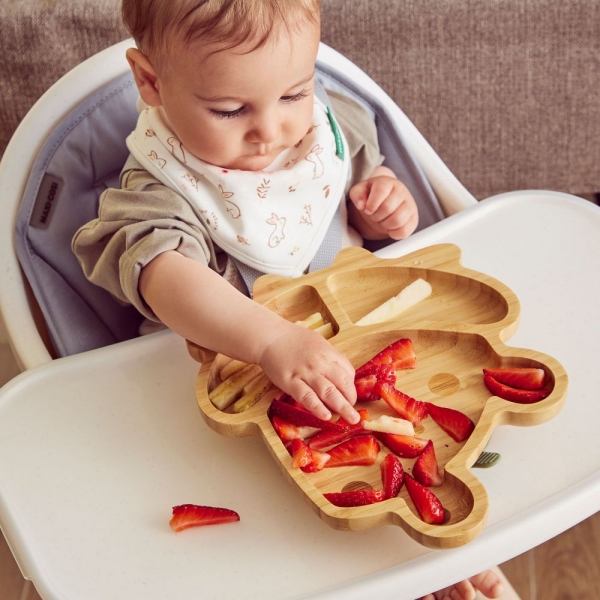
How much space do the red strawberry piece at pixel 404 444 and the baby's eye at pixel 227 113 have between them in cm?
38

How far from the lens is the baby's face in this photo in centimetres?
84

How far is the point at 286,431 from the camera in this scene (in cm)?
76

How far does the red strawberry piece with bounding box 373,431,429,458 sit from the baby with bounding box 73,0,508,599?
41 mm

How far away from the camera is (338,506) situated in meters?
0.70

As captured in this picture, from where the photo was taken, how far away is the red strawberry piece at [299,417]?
0.76 m

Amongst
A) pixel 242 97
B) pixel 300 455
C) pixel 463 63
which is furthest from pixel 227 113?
pixel 463 63

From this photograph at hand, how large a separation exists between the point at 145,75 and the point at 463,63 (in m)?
0.96

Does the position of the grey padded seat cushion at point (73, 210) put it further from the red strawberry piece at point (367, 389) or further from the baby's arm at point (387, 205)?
the red strawberry piece at point (367, 389)

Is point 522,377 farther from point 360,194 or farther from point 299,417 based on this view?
point 360,194

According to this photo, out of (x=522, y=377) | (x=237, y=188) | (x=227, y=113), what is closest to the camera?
(x=522, y=377)

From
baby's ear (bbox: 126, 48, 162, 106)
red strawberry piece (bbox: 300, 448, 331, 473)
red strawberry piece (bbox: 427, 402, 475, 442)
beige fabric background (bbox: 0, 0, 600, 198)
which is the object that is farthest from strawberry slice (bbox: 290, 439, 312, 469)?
beige fabric background (bbox: 0, 0, 600, 198)

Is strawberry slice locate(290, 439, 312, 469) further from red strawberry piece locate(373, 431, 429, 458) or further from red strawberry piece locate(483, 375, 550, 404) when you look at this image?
red strawberry piece locate(483, 375, 550, 404)

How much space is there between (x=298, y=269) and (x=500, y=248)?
25 centimetres

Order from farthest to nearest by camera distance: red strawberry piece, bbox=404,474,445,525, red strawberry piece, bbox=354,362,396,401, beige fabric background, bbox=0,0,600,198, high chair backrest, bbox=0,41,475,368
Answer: beige fabric background, bbox=0,0,600,198, high chair backrest, bbox=0,41,475,368, red strawberry piece, bbox=354,362,396,401, red strawberry piece, bbox=404,474,445,525
